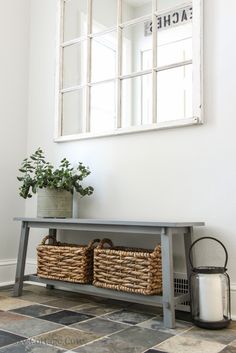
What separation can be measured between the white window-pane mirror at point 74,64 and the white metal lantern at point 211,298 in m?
1.52

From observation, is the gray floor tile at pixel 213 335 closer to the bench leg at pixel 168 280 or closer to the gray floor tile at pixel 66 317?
the bench leg at pixel 168 280

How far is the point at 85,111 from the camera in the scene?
254 centimetres

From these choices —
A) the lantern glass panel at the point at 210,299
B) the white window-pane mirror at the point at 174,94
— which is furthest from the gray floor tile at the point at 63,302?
the white window-pane mirror at the point at 174,94

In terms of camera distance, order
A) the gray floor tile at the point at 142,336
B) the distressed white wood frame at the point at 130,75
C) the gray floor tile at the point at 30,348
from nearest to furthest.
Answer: the gray floor tile at the point at 30,348 < the gray floor tile at the point at 142,336 < the distressed white wood frame at the point at 130,75

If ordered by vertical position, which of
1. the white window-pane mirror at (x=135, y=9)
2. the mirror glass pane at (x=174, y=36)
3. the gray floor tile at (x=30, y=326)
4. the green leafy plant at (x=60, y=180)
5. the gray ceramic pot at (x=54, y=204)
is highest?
the white window-pane mirror at (x=135, y=9)

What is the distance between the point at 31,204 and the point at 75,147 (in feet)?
1.88

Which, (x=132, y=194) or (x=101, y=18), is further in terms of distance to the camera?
(x=101, y=18)

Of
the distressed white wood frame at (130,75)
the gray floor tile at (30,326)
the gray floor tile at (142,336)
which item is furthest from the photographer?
the distressed white wood frame at (130,75)

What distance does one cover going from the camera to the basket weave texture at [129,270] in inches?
71.5

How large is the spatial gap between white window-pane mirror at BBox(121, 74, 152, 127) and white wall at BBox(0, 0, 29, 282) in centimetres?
87

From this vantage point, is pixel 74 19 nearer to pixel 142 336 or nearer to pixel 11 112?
pixel 11 112

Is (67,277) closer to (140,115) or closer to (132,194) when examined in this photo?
(132,194)

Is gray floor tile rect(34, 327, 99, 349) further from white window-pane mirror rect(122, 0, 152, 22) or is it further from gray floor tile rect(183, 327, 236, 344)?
white window-pane mirror rect(122, 0, 152, 22)

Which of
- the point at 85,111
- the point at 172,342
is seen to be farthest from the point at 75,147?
the point at 172,342
